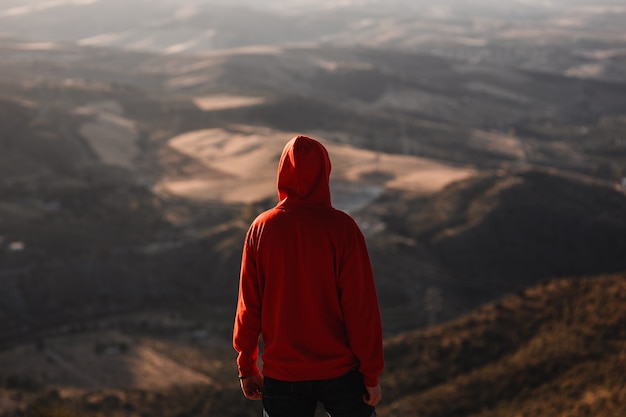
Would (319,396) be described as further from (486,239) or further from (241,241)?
(486,239)

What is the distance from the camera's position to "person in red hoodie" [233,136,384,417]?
492 cm

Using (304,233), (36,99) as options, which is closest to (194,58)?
(36,99)

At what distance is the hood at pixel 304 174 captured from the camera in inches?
196

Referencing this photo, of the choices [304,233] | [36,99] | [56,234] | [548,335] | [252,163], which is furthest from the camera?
[36,99]

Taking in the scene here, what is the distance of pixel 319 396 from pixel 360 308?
2.17 feet

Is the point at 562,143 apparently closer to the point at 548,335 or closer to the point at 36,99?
the point at 36,99

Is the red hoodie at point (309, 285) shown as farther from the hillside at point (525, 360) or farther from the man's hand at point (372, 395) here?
the hillside at point (525, 360)

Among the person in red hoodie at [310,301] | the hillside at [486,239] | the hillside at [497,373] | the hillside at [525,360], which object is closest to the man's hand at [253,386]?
the person in red hoodie at [310,301]

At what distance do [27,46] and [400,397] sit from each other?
7111 inches

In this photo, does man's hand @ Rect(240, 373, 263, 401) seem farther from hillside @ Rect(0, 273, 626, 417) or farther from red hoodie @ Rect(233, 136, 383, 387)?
hillside @ Rect(0, 273, 626, 417)

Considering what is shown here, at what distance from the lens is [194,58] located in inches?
6722

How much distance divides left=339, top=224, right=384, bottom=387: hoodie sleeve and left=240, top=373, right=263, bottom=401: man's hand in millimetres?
731

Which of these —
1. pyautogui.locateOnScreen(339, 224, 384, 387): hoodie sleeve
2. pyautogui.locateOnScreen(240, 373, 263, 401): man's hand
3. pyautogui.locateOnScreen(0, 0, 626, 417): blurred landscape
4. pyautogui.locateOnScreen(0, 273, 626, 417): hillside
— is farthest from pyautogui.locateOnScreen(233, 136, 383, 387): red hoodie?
pyautogui.locateOnScreen(0, 273, 626, 417): hillside

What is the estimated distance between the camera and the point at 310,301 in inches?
196
